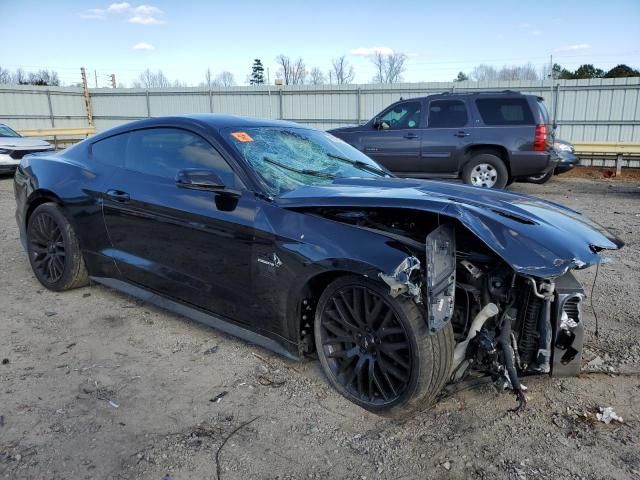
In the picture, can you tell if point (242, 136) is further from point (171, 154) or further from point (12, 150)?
point (12, 150)

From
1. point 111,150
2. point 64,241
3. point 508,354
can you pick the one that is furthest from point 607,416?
point 64,241

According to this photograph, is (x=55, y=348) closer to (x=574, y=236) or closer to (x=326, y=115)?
(x=574, y=236)

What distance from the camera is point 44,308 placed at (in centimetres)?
421

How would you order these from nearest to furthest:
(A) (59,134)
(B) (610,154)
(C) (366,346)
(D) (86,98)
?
(C) (366,346), (B) (610,154), (A) (59,134), (D) (86,98)

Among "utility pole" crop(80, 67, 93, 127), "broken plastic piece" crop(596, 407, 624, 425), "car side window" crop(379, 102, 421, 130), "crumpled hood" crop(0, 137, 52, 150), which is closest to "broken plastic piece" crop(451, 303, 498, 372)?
"broken plastic piece" crop(596, 407, 624, 425)

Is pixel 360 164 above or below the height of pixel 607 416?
above

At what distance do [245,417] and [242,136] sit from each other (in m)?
1.80

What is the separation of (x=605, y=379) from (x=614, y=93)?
15.1 meters

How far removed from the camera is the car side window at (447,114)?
399 inches

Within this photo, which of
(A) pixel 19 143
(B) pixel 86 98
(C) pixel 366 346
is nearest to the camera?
(C) pixel 366 346

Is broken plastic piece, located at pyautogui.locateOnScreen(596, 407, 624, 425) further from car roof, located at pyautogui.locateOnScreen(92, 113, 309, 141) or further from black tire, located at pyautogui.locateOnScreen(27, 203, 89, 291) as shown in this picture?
black tire, located at pyautogui.locateOnScreen(27, 203, 89, 291)

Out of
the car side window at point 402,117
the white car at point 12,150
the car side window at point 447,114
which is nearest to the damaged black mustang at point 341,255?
the car side window at point 447,114

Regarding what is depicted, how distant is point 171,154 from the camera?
3645 millimetres

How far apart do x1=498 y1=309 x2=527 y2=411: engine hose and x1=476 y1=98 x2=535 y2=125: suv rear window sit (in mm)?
8109
